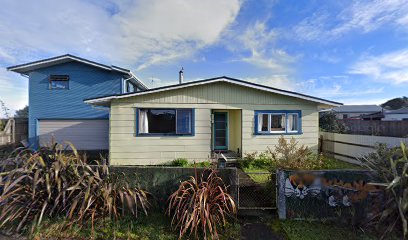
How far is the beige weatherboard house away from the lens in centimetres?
839

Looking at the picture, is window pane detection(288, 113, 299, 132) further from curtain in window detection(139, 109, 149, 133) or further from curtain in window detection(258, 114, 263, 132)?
curtain in window detection(139, 109, 149, 133)

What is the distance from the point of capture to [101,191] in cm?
376

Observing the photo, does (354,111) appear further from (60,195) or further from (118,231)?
(60,195)

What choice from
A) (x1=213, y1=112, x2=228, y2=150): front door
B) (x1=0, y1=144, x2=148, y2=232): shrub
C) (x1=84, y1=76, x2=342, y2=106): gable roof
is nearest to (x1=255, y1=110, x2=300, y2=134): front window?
(x1=84, y1=76, x2=342, y2=106): gable roof

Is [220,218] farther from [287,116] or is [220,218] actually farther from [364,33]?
[364,33]

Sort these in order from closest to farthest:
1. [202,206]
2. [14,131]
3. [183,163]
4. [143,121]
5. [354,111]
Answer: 1. [202,206]
2. [183,163]
3. [143,121]
4. [14,131]
5. [354,111]

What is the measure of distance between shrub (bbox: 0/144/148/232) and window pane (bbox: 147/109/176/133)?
4648mm

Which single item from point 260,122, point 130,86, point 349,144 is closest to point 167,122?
point 260,122

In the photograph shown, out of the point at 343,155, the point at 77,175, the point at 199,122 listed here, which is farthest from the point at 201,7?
the point at 343,155

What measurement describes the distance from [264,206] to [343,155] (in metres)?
7.85

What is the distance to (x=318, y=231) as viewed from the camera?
11.9 ft

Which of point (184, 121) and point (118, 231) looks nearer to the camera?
point (118, 231)

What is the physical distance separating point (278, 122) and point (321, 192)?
18.7ft

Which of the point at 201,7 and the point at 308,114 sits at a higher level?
the point at 201,7
